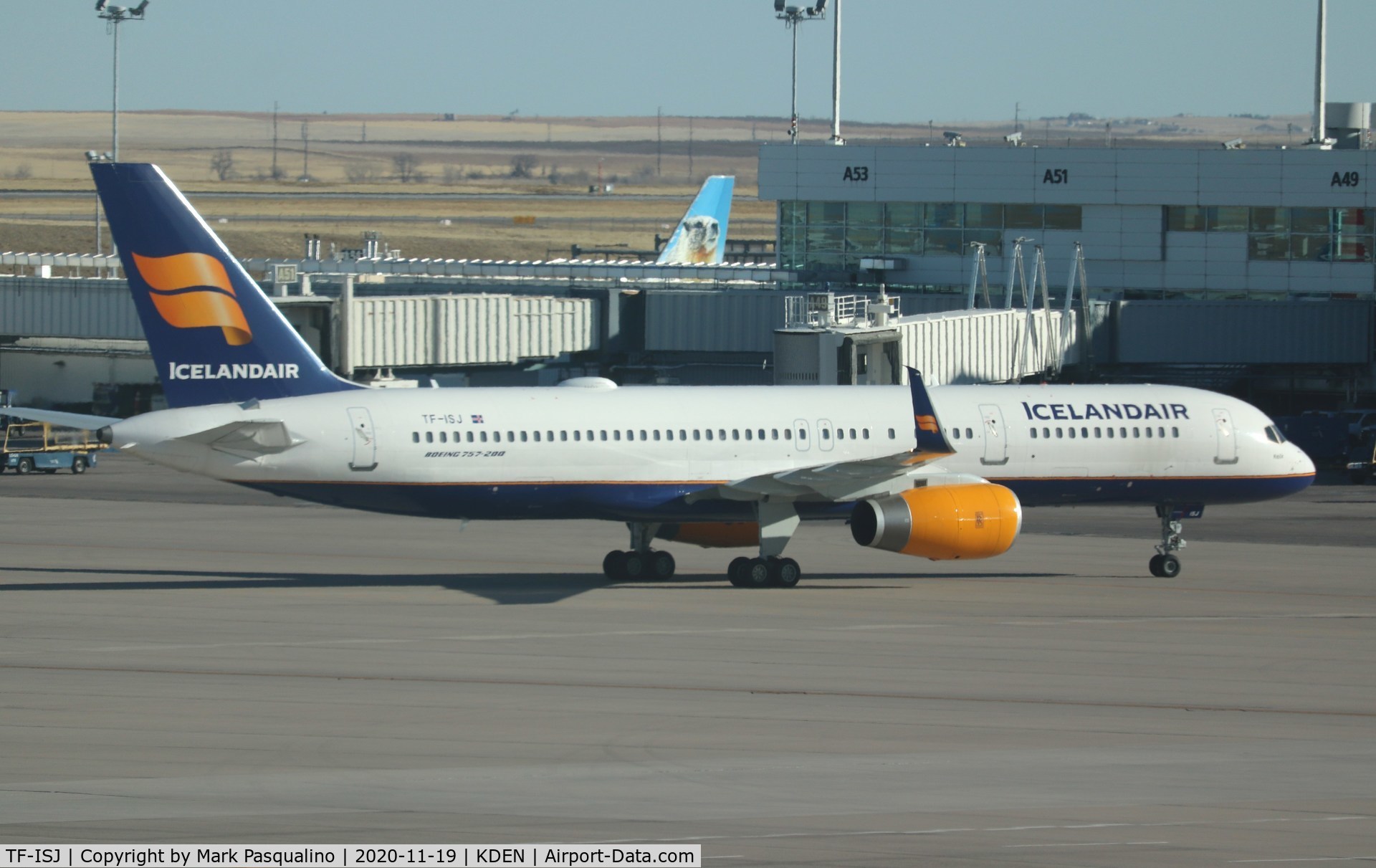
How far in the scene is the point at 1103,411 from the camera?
37.7 meters

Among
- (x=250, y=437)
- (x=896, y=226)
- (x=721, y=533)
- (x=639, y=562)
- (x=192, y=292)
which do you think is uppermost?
(x=896, y=226)

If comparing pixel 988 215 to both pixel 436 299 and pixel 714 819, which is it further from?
pixel 714 819

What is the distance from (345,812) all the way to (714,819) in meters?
3.62

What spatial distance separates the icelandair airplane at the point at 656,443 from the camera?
3312 centimetres

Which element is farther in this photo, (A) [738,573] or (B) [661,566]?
(B) [661,566]

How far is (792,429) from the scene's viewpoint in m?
36.0

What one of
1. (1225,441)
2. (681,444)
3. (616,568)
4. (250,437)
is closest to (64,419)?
(250,437)

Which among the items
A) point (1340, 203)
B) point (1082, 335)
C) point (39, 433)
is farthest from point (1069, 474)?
point (39, 433)

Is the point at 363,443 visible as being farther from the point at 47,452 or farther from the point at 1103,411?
the point at 47,452

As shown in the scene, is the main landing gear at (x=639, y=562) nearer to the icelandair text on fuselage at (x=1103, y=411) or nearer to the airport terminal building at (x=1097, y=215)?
the icelandair text on fuselage at (x=1103, y=411)


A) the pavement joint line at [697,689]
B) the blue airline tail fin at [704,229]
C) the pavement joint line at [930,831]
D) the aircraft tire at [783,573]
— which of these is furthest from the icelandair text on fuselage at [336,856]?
the blue airline tail fin at [704,229]

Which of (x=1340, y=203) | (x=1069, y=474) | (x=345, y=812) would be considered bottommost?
(x=345, y=812)

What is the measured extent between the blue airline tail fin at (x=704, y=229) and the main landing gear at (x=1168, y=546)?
187ft

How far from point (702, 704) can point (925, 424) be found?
12.8 m
